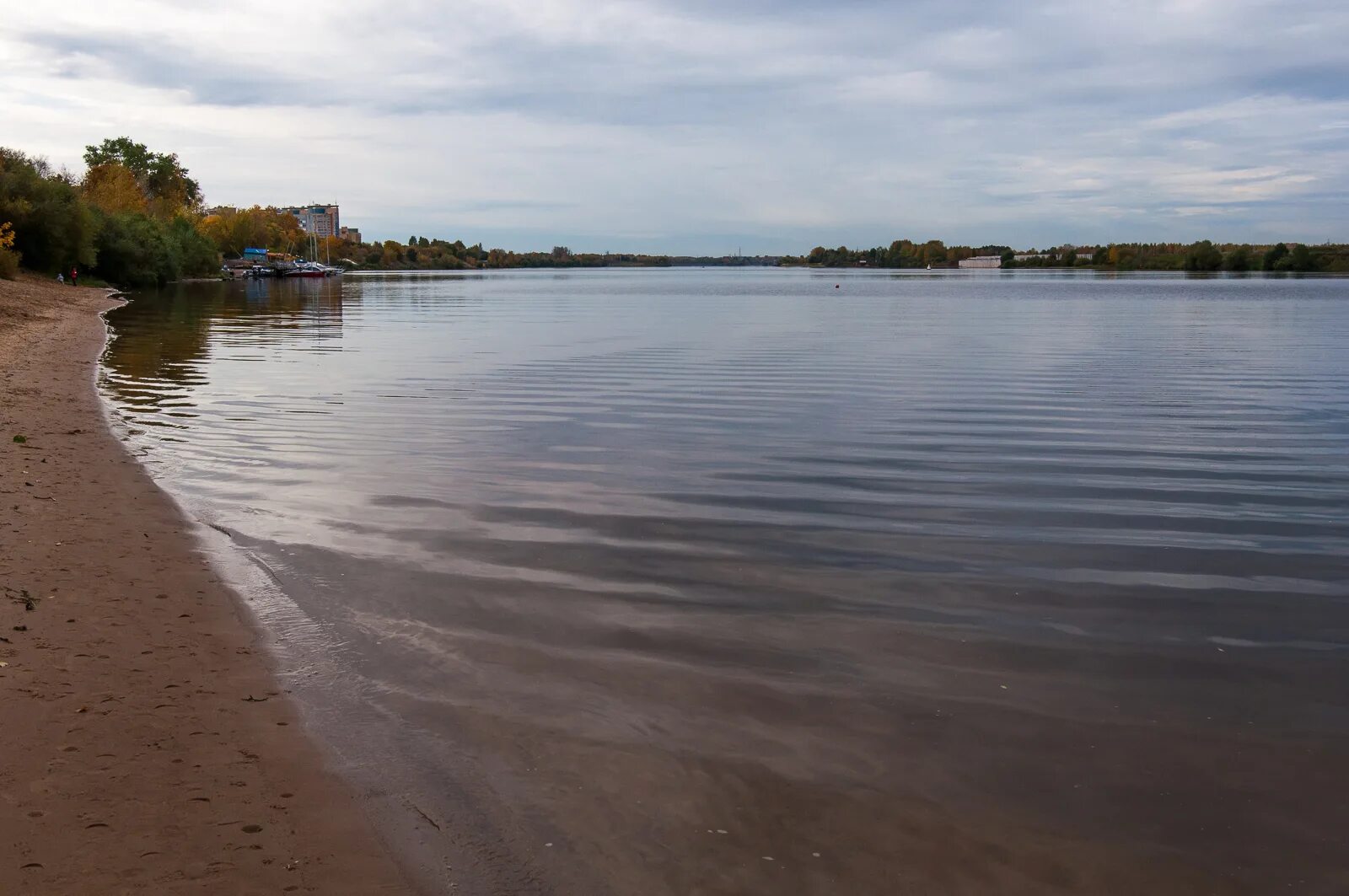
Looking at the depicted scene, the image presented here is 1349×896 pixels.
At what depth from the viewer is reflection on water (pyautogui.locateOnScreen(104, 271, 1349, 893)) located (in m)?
4.21

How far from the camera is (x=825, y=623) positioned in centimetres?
661

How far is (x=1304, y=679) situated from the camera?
5793 mm

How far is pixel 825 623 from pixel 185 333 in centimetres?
3228

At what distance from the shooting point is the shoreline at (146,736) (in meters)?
3.71

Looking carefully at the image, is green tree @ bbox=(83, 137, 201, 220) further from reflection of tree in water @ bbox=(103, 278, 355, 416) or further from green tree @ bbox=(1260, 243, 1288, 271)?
green tree @ bbox=(1260, 243, 1288, 271)

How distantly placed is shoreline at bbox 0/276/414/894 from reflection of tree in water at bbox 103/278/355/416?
34.2 ft

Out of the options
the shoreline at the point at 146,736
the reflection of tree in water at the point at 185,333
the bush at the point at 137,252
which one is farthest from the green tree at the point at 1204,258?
the shoreline at the point at 146,736

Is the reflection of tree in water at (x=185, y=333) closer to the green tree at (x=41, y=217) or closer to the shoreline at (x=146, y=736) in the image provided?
the green tree at (x=41, y=217)

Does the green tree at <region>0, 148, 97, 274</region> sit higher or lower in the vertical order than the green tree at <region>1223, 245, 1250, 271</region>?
lower

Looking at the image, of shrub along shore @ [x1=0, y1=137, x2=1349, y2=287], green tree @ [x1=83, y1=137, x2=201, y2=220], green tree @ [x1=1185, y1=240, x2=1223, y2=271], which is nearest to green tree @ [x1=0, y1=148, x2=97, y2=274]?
shrub along shore @ [x1=0, y1=137, x2=1349, y2=287]

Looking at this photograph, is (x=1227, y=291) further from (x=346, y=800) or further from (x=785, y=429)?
(x=346, y=800)

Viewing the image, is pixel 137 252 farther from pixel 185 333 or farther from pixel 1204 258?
pixel 1204 258

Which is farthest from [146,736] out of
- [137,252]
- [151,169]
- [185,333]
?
[151,169]

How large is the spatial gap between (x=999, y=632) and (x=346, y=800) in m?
4.10
